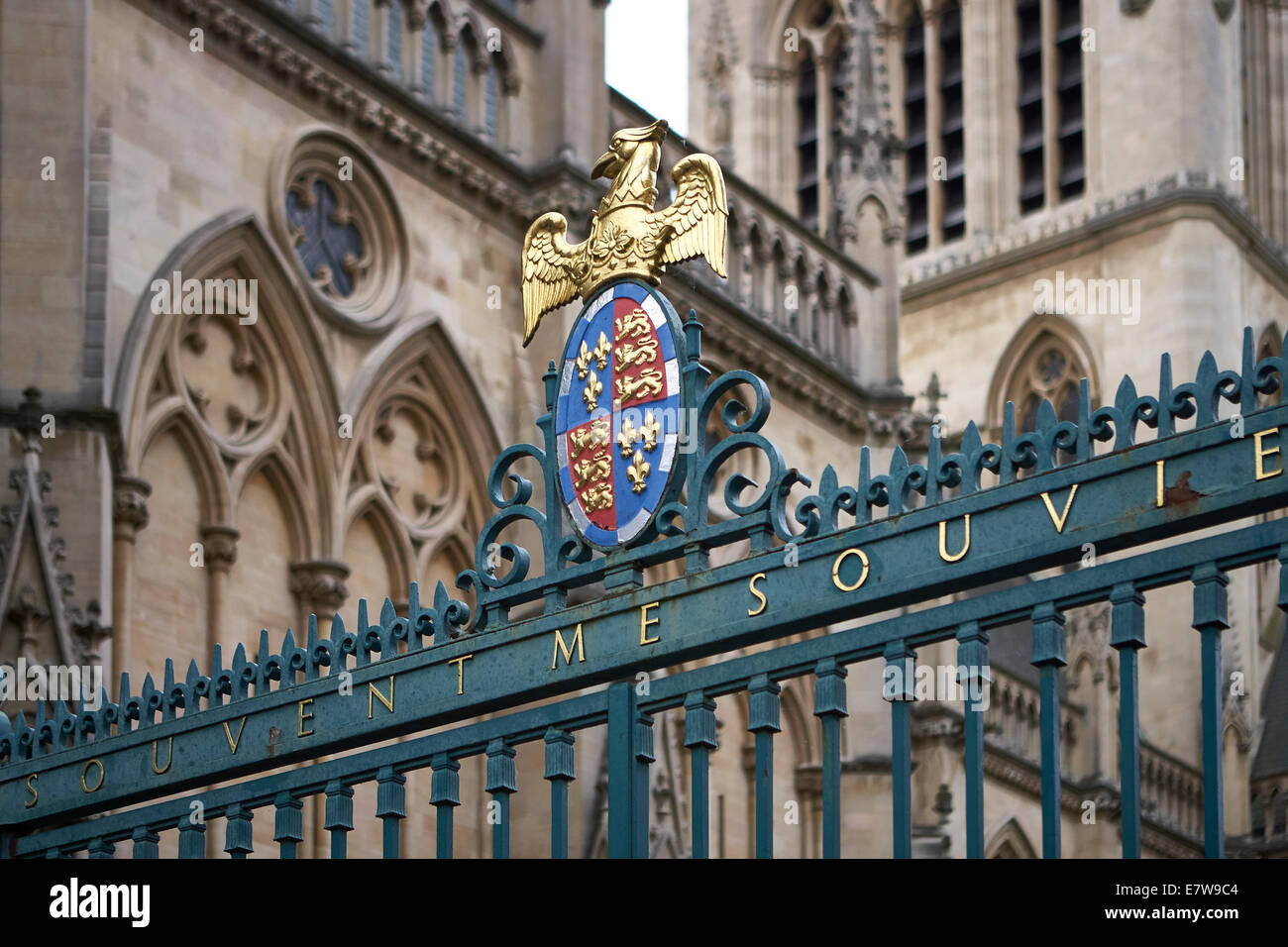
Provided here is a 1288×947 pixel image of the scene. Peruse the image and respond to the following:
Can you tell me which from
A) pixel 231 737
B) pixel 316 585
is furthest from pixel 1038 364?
pixel 231 737

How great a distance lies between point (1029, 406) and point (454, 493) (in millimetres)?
19642

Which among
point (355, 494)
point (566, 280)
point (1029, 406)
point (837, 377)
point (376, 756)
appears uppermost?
point (1029, 406)

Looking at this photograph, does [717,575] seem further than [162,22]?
No

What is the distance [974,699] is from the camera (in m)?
5.82

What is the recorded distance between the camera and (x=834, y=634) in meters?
6.20

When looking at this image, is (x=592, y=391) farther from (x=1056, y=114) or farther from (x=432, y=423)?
(x=1056, y=114)

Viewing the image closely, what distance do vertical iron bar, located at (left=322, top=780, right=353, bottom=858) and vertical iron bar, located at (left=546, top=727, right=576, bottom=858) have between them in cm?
69

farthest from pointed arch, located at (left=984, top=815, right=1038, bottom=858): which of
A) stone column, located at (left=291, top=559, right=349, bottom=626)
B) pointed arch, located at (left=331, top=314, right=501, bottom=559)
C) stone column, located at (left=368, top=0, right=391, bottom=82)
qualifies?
stone column, located at (left=368, top=0, right=391, bottom=82)

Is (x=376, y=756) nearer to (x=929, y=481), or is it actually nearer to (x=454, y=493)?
(x=929, y=481)

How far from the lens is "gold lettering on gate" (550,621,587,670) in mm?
6484

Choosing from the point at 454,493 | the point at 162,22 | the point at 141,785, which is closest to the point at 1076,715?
the point at 454,493

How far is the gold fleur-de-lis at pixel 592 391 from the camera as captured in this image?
6699mm

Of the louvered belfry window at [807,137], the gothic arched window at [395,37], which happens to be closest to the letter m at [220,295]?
the gothic arched window at [395,37]
